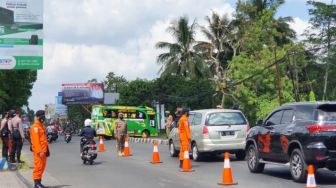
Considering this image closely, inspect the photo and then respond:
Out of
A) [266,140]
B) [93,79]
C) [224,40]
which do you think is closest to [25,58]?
[266,140]

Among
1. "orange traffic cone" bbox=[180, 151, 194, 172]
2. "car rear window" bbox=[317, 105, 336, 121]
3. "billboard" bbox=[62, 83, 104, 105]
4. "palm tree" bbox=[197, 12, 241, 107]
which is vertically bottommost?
"orange traffic cone" bbox=[180, 151, 194, 172]

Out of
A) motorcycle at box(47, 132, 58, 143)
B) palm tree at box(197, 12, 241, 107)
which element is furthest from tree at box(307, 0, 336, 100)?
motorcycle at box(47, 132, 58, 143)

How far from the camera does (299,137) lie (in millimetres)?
12508

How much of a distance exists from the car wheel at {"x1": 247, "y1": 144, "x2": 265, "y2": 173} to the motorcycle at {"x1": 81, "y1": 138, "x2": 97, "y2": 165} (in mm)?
6224

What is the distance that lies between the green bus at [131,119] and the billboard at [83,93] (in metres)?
29.4

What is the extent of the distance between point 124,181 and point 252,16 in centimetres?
4359

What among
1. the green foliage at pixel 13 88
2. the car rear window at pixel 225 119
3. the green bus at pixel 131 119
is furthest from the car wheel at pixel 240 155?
the green bus at pixel 131 119

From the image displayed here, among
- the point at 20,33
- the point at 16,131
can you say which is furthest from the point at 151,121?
the point at 16,131

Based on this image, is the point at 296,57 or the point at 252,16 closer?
the point at 296,57

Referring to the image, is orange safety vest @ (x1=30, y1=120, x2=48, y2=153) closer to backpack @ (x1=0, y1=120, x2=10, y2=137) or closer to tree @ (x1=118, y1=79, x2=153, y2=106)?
backpack @ (x1=0, y1=120, x2=10, y2=137)

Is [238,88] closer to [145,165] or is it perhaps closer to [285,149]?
[145,165]

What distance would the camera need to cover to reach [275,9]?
5253cm

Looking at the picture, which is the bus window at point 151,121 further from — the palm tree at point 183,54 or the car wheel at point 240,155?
the car wheel at point 240,155

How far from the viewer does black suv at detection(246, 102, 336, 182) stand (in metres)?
12.0
